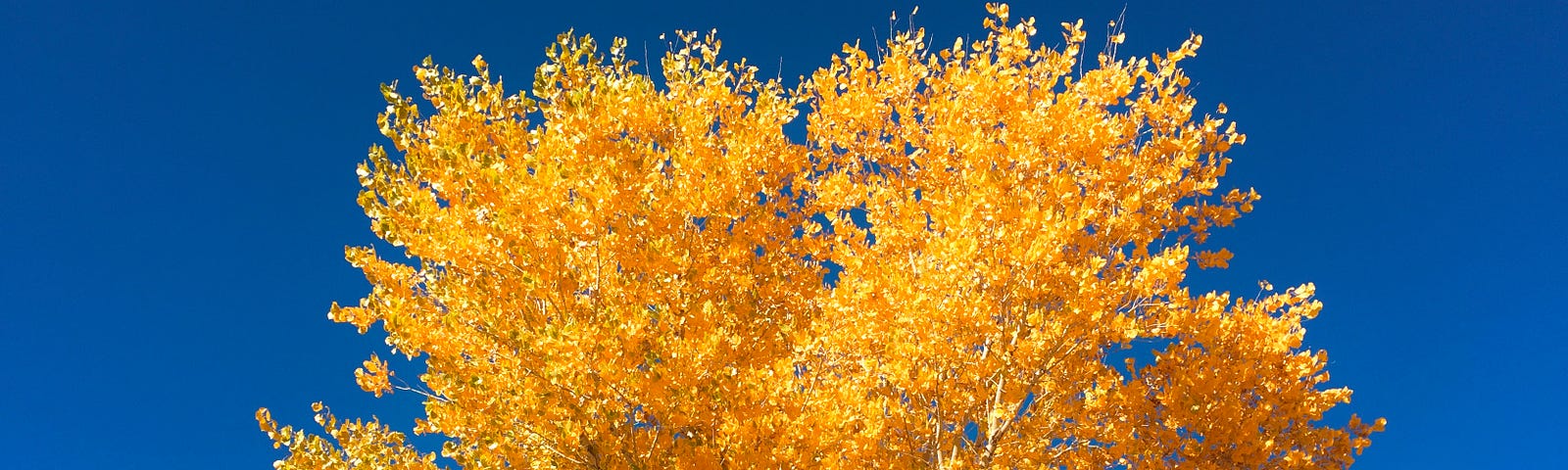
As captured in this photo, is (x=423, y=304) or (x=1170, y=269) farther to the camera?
(x=1170, y=269)

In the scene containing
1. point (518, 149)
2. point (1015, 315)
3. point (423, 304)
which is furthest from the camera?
point (1015, 315)

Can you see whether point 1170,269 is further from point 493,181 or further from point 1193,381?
point 493,181

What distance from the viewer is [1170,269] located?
282 inches

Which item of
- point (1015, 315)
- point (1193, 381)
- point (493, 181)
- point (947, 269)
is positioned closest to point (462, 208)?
point (493, 181)

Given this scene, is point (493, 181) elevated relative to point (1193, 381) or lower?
elevated

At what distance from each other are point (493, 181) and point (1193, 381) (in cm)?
590

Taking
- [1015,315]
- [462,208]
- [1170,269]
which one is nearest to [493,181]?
[462,208]

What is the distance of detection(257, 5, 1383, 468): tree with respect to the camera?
6.25m

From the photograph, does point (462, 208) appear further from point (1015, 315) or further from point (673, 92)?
point (1015, 315)

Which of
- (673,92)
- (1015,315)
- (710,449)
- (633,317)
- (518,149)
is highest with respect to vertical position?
(673,92)

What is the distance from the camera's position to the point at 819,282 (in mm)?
7922

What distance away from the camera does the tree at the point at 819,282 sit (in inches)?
246

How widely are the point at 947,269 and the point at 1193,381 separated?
9.99 ft

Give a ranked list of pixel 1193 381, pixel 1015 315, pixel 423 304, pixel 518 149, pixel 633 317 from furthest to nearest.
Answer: pixel 1193 381, pixel 1015 315, pixel 518 149, pixel 423 304, pixel 633 317
